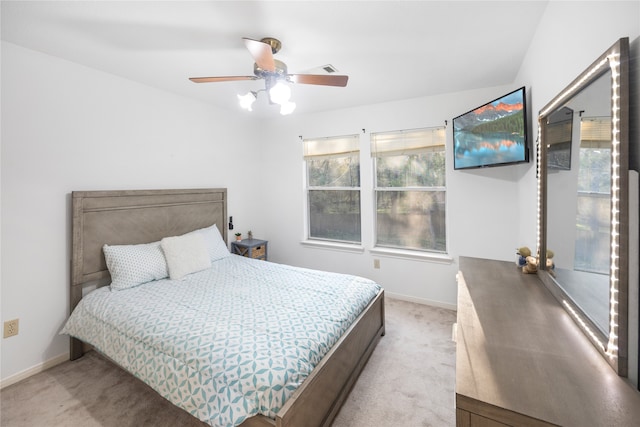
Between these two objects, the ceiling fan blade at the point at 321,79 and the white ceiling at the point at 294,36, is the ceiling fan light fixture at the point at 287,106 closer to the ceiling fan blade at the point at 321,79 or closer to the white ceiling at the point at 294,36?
the ceiling fan blade at the point at 321,79

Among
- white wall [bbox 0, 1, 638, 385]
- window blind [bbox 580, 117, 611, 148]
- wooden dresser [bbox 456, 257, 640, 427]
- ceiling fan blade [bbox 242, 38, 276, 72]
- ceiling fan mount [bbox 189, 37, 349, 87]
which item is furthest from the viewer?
white wall [bbox 0, 1, 638, 385]

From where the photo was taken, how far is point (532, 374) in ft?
2.98

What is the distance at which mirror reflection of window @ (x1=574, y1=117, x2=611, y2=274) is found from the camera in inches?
38.3

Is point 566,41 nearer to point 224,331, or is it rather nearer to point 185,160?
point 224,331

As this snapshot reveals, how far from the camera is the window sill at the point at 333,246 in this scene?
3.86m

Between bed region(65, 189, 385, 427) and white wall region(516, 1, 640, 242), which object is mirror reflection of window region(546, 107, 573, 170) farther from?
bed region(65, 189, 385, 427)

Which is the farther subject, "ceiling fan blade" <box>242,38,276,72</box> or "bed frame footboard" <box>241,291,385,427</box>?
"ceiling fan blade" <box>242,38,276,72</box>

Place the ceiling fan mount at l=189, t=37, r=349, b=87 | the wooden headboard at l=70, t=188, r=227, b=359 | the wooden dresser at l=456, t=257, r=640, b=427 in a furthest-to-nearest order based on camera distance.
Result: the wooden headboard at l=70, t=188, r=227, b=359 → the ceiling fan mount at l=189, t=37, r=349, b=87 → the wooden dresser at l=456, t=257, r=640, b=427

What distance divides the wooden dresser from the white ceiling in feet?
5.80

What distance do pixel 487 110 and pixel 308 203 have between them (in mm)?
2574

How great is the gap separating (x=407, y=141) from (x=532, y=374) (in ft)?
9.74

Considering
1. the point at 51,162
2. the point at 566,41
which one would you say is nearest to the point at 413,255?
the point at 566,41

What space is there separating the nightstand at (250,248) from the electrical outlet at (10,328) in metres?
2.13

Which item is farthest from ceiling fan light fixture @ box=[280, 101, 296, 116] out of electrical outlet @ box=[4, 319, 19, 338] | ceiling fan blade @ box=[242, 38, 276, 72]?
electrical outlet @ box=[4, 319, 19, 338]
